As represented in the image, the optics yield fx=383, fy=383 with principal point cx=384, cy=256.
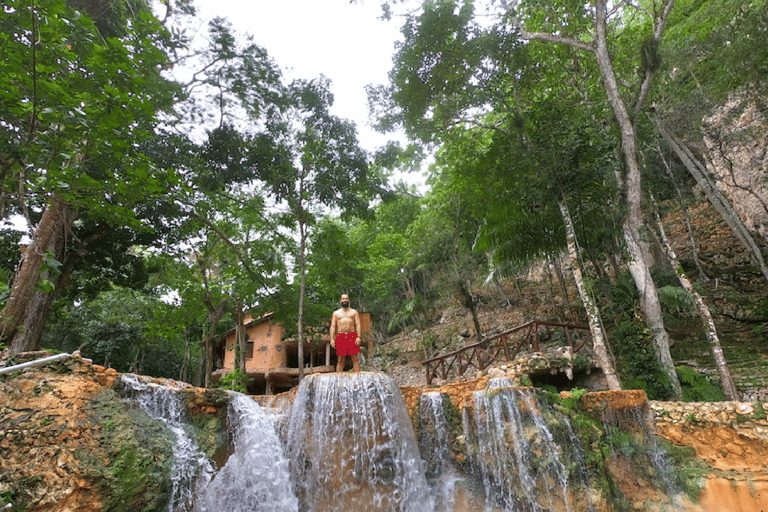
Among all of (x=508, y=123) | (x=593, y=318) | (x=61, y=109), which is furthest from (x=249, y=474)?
(x=508, y=123)

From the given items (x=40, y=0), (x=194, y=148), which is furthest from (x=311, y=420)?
(x=194, y=148)

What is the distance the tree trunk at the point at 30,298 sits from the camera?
6.41 metres

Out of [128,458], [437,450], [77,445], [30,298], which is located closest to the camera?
[77,445]

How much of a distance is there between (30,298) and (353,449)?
6.24 meters

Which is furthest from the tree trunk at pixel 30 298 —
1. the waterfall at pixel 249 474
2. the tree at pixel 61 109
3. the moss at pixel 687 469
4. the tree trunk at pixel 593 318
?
the moss at pixel 687 469

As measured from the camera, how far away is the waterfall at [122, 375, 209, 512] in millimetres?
4945

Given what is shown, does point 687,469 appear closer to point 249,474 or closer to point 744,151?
point 249,474

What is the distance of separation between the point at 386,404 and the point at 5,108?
641cm

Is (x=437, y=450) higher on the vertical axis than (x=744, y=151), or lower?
lower

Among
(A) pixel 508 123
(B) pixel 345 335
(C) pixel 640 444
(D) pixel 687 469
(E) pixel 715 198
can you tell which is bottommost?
(D) pixel 687 469

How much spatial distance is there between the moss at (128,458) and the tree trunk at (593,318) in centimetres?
750

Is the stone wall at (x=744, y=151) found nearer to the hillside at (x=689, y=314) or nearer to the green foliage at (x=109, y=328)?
the hillside at (x=689, y=314)

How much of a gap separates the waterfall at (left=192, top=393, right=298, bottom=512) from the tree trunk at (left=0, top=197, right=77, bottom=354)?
3.58 m

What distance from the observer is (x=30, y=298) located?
675 centimetres
